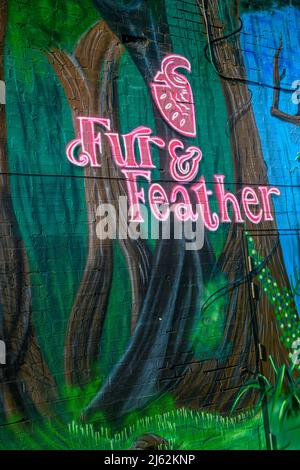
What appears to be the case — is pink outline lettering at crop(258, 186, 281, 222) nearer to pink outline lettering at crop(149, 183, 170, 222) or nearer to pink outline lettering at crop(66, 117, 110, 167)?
pink outline lettering at crop(149, 183, 170, 222)

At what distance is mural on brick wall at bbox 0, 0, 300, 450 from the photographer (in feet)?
15.0

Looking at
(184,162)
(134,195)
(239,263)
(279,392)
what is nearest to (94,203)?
(134,195)

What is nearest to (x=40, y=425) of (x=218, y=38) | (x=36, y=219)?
(x=36, y=219)

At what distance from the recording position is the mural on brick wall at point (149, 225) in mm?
4582

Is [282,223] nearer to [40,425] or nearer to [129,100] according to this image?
[129,100]

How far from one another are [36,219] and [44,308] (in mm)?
779

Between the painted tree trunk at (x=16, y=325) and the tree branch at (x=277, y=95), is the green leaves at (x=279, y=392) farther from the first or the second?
Answer: the tree branch at (x=277, y=95)

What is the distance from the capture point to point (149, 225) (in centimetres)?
521

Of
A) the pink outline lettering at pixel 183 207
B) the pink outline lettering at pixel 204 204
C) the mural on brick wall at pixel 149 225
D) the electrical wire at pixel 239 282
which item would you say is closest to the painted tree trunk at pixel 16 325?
the mural on brick wall at pixel 149 225

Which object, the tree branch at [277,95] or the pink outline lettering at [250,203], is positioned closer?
Answer: the pink outline lettering at [250,203]

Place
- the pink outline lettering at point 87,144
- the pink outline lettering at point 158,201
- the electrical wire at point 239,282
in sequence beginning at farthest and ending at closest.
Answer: the electrical wire at point 239,282
the pink outline lettering at point 158,201
the pink outline lettering at point 87,144

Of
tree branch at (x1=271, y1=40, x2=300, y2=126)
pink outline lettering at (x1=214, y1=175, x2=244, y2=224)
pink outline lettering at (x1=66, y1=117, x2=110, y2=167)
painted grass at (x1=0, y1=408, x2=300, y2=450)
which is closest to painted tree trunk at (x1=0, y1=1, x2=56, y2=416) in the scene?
painted grass at (x1=0, y1=408, x2=300, y2=450)

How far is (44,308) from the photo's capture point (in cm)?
458

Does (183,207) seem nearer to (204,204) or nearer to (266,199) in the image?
(204,204)
